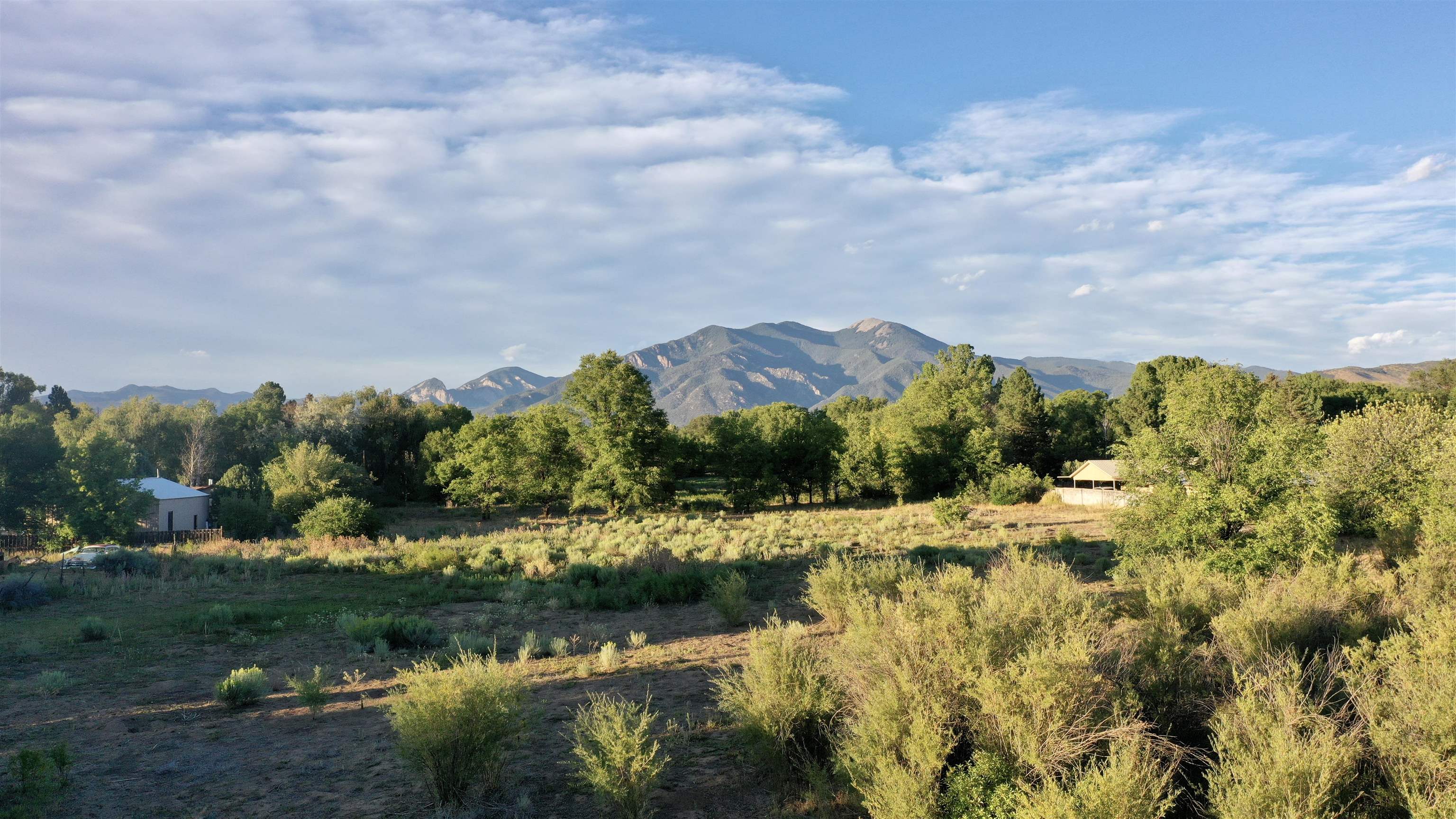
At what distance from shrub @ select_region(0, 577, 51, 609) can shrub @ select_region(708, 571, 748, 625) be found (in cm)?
1652

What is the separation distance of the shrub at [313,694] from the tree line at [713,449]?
50.9ft

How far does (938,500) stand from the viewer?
3139 centimetres

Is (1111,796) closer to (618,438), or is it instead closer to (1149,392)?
(618,438)

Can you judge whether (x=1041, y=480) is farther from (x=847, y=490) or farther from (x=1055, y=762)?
(x=1055, y=762)

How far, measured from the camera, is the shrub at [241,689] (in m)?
9.66

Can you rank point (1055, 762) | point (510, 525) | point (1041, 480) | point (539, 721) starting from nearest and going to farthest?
point (1055, 762), point (539, 721), point (510, 525), point (1041, 480)

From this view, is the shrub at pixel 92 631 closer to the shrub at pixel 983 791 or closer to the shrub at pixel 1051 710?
the shrub at pixel 983 791

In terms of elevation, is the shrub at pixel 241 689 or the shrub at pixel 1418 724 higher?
the shrub at pixel 1418 724

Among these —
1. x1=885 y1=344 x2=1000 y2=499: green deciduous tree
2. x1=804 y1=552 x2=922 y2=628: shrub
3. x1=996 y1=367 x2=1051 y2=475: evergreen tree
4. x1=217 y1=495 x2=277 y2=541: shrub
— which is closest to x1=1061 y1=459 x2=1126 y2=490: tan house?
x1=885 y1=344 x2=1000 y2=499: green deciduous tree

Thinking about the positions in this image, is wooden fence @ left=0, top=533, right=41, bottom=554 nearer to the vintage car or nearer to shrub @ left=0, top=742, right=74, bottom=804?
the vintage car

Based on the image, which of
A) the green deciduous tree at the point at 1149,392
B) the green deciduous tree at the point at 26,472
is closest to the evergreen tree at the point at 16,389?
the green deciduous tree at the point at 26,472

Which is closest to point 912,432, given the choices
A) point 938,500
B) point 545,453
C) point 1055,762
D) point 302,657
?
point 938,500

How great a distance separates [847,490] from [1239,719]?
51530 millimetres

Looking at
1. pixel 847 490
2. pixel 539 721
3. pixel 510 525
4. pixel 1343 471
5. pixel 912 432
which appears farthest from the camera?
pixel 847 490
